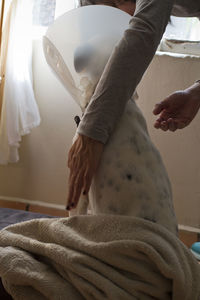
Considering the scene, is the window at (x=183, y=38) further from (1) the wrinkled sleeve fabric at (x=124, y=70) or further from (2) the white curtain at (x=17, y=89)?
(1) the wrinkled sleeve fabric at (x=124, y=70)

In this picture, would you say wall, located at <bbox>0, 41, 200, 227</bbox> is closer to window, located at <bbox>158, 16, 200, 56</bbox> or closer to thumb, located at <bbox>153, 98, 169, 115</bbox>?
window, located at <bbox>158, 16, 200, 56</bbox>

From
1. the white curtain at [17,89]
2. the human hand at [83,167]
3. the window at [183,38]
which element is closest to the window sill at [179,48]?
the window at [183,38]

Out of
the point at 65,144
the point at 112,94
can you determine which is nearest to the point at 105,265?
the point at 112,94

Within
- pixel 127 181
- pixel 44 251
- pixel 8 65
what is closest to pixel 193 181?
pixel 8 65

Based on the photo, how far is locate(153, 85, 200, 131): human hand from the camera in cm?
98

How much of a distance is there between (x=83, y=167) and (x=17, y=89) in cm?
145

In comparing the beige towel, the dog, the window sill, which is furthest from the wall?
the beige towel

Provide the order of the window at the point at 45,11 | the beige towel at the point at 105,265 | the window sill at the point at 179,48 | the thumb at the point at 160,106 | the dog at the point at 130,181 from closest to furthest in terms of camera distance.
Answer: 1. the beige towel at the point at 105,265
2. the dog at the point at 130,181
3. the thumb at the point at 160,106
4. the window sill at the point at 179,48
5. the window at the point at 45,11

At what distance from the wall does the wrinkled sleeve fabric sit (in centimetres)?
123

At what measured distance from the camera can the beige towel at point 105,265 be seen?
544 millimetres

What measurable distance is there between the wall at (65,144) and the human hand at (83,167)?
4.26 feet

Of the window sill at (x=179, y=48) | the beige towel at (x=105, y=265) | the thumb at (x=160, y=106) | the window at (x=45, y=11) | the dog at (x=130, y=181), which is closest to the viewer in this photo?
the beige towel at (x=105, y=265)

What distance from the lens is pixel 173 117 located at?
3.29 feet

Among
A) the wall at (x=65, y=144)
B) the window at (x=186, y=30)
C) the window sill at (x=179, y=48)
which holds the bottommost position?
the wall at (x=65, y=144)
